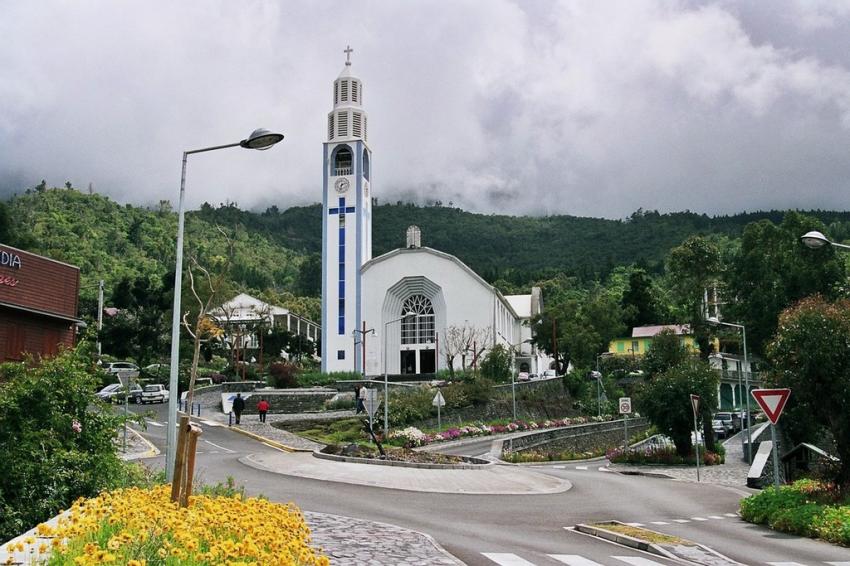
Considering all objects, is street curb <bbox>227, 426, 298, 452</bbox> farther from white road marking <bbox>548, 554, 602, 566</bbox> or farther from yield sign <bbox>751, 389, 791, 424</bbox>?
white road marking <bbox>548, 554, 602, 566</bbox>

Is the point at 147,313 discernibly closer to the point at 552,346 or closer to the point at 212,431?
the point at 212,431

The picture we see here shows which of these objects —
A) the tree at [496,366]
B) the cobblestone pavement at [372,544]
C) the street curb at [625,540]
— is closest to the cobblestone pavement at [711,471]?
the street curb at [625,540]

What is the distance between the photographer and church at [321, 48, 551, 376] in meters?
64.1

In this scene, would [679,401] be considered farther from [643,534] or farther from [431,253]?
[431,253]

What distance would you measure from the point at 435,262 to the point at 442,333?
578 cm

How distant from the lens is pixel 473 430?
40.7 m

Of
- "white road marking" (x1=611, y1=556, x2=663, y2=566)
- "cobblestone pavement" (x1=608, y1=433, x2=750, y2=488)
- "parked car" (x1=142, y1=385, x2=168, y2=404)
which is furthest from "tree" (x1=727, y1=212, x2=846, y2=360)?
"white road marking" (x1=611, y1=556, x2=663, y2=566)

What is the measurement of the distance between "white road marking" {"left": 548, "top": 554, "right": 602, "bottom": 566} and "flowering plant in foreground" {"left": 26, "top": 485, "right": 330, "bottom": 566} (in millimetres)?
3809

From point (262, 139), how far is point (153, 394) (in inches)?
1510

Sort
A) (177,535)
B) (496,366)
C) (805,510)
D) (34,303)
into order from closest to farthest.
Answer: (177,535)
(805,510)
(34,303)
(496,366)

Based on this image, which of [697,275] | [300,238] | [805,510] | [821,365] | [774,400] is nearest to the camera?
[805,510]

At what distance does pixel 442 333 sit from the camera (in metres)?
65.7

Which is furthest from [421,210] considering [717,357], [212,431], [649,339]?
[212,431]

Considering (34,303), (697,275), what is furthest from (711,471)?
(697,275)
